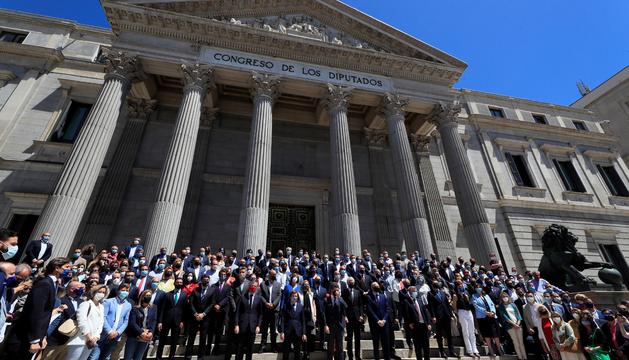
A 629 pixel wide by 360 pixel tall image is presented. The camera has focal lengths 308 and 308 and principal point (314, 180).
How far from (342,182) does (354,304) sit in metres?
6.65

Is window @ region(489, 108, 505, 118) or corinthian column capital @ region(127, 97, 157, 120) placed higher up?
window @ region(489, 108, 505, 118)

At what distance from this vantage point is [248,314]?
6.32 meters

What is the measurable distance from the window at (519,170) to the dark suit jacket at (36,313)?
79.9ft

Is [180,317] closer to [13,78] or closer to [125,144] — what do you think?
[125,144]

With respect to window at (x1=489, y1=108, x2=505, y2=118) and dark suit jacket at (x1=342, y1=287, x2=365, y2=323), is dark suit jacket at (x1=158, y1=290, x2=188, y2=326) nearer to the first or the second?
dark suit jacket at (x1=342, y1=287, x2=365, y2=323)

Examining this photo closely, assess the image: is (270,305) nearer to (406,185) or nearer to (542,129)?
(406,185)

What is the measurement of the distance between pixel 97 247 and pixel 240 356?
417 inches

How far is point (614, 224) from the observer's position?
20.7m

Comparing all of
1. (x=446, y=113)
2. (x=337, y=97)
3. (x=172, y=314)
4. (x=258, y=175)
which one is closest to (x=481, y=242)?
(x=446, y=113)

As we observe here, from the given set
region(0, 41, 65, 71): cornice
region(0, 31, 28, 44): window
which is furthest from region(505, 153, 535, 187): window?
region(0, 31, 28, 44): window

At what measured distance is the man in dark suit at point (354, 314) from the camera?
6539 millimetres

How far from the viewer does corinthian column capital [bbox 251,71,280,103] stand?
46.4 ft

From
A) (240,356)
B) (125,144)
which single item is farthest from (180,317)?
(125,144)

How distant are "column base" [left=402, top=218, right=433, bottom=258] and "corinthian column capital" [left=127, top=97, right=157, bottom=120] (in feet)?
47.4
